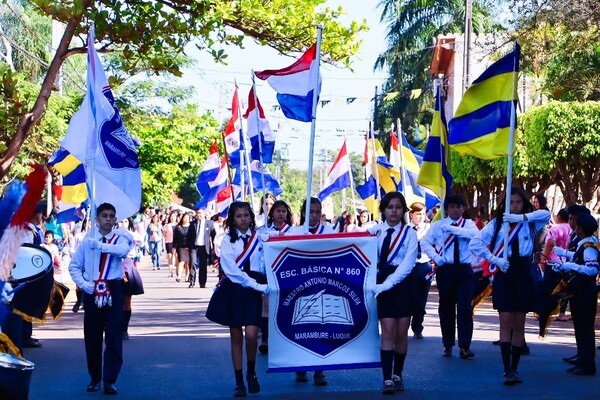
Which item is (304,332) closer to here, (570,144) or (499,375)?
(499,375)

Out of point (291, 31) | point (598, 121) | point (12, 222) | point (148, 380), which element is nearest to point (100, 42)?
point (291, 31)

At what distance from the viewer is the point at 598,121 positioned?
95.0 ft

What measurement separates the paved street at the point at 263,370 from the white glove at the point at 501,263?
105 centimetres

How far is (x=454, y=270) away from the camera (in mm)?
12977

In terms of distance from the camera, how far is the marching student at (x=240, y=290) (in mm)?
10047

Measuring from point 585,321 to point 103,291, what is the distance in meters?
4.71

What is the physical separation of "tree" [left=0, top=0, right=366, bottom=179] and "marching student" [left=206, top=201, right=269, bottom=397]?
13.9 ft

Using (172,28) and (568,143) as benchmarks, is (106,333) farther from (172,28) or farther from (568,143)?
(568,143)

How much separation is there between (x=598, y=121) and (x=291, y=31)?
15.6m

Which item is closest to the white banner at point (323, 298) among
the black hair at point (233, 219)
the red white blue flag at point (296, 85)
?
the black hair at point (233, 219)

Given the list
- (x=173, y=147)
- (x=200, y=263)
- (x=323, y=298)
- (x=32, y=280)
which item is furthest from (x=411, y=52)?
(x=32, y=280)

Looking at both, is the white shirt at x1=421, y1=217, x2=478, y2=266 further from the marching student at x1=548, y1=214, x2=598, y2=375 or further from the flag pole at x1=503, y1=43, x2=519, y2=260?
the flag pole at x1=503, y1=43, x2=519, y2=260

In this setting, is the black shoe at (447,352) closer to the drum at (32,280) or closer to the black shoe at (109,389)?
the black shoe at (109,389)

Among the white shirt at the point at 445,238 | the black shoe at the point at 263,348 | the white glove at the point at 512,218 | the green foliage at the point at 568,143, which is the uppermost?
the green foliage at the point at 568,143
